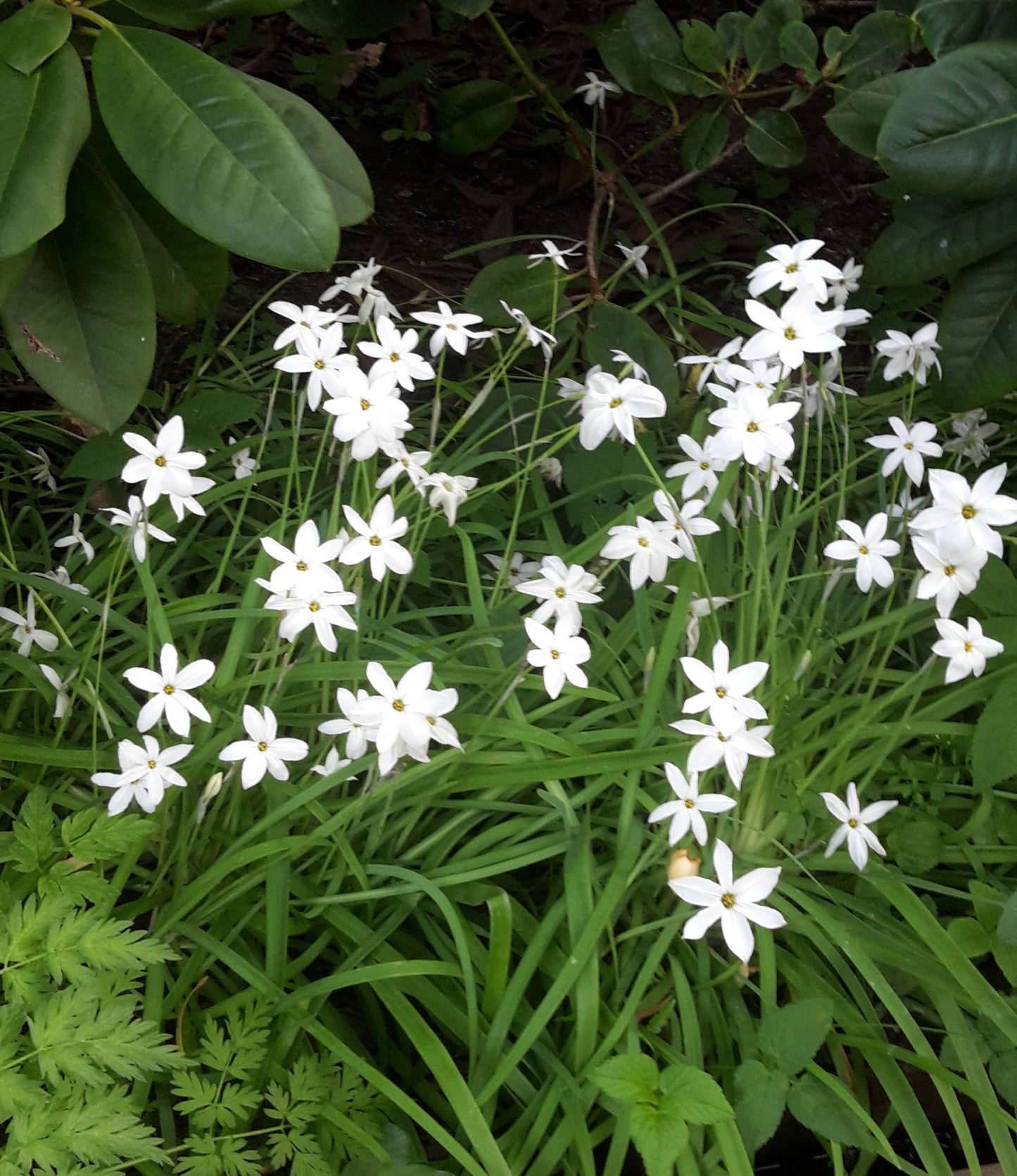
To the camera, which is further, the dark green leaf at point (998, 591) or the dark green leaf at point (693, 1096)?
the dark green leaf at point (998, 591)

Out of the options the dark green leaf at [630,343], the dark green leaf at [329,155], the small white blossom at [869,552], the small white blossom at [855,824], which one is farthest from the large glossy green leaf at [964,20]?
the small white blossom at [855,824]

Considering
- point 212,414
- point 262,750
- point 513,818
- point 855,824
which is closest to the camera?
point 262,750

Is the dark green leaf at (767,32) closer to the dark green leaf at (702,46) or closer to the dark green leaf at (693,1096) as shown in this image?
the dark green leaf at (702,46)

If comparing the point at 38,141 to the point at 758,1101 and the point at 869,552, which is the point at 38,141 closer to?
the point at 869,552

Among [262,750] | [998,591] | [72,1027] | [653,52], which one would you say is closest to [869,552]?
[998,591]

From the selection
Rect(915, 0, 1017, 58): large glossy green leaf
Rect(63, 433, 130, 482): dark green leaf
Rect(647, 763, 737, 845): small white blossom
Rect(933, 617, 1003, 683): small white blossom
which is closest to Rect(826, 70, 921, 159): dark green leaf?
Rect(915, 0, 1017, 58): large glossy green leaf
